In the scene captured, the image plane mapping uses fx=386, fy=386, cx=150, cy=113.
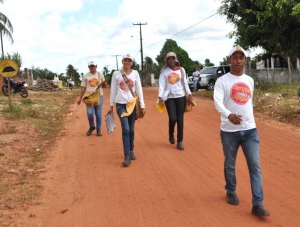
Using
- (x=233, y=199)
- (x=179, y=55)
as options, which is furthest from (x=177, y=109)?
(x=179, y=55)

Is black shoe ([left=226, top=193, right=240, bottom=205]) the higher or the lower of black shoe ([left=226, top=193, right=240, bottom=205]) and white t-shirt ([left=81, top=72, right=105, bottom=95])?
the lower

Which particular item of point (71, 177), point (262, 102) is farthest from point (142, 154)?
point (262, 102)

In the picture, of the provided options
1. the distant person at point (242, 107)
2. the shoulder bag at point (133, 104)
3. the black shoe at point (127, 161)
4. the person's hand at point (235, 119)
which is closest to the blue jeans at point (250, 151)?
the distant person at point (242, 107)

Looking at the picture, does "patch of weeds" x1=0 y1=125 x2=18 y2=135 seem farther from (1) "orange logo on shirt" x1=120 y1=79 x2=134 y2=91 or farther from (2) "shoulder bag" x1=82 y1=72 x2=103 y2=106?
(1) "orange logo on shirt" x1=120 y1=79 x2=134 y2=91

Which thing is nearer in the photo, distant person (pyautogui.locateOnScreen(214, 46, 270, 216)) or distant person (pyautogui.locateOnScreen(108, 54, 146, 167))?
distant person (pyautogui.locateOnScreen(214, 46, 270, 216))

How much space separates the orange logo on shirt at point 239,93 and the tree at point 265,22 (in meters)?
8.86

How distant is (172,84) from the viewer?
730 centimetres

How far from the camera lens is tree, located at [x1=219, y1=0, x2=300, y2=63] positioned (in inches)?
508

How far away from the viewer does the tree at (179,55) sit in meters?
60.2

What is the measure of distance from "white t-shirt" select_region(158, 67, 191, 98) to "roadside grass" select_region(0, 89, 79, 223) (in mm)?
2621

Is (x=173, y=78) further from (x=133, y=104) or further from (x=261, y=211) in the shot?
(x=261, y=211)

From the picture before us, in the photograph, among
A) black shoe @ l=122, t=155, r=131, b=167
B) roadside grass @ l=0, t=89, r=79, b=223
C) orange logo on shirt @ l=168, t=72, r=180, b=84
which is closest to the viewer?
roadside grass @ l=0, t=89, r=79, b=223

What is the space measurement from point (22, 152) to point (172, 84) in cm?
323

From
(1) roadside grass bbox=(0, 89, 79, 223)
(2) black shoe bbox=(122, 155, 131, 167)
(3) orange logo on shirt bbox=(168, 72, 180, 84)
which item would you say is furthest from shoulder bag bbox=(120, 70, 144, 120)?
(1) roadside grass bbox=(0, 89, 79, 223)
